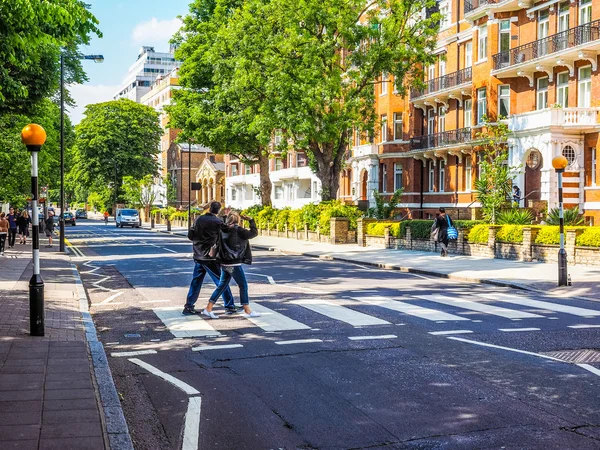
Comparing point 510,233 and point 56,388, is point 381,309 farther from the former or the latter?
point 510,233

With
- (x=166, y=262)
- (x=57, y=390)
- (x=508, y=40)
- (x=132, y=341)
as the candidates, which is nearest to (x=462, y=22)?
(x=508, y=40)

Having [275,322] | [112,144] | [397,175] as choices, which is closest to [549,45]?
[397,175]

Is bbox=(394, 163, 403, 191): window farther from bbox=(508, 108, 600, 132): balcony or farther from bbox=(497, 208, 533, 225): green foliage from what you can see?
bbox=(497, 208, 533, 225): green foliage

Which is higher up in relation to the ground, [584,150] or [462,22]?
[462,22]

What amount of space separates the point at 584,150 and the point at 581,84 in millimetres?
3049

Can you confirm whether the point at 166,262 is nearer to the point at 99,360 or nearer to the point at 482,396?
the point at 99,360

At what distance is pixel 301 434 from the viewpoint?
573 centimetres

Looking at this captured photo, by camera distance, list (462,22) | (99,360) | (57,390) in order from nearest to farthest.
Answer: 1. (57,390)
2. (99,360)
3. (462,22)

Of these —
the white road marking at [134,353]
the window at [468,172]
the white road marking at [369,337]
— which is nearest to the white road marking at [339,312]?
the white road marking at [369,337]

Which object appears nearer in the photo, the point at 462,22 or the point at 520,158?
the point at 520,158

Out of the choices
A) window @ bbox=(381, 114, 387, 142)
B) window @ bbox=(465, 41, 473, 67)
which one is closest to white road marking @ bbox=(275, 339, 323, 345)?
window @ bbox=(465, 41, 473, 67)

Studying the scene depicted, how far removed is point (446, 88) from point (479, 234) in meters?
18.0

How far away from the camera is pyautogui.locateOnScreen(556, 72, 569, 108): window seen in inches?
1330

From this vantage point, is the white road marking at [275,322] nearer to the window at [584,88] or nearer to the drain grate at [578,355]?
the drain grate at [578,355]
